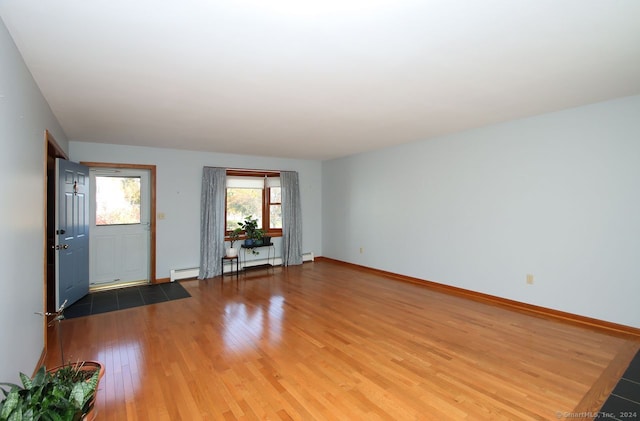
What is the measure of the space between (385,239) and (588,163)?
3.20 m

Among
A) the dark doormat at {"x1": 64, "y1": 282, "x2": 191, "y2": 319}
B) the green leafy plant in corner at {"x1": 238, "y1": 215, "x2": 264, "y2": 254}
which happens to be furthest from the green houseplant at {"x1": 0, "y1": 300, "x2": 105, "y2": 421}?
the green leafy plant in corner at {"x1": 238, "y1": 215, "x2": 264, "y2": 254}

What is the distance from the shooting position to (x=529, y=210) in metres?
3.96

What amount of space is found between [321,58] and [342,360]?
2.48 m

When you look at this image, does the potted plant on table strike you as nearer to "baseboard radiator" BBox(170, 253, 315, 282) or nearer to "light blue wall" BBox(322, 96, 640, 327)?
"baseboard radiator" BBox(170, 253, 315, 282)

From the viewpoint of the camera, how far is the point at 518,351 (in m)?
2.91

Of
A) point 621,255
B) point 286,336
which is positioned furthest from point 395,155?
point 286,336

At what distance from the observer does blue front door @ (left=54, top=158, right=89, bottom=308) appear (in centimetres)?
388

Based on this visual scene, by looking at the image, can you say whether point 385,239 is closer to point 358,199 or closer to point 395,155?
point 358,199

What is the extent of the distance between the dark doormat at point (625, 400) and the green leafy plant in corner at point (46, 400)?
303 centimetres

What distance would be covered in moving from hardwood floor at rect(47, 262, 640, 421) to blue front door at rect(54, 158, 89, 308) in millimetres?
755

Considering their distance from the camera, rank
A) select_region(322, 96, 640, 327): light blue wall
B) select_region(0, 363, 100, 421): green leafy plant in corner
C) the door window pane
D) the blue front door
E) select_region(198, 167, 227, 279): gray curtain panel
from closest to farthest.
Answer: select_region(0, 363, 100, 421): green leafy plant in corner < select_region(322, 96, 640, 327): light blue wall < the blue front door < the door window pane < select_region(198, 167, 227, 279): gray curtain panel

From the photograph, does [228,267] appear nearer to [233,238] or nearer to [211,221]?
Result: [233,238]

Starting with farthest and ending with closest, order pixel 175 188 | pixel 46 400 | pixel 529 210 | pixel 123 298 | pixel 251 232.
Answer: pixel 251 232, pixel 175 188, pixel 123 298, pixel 529 210, pixel 46 400

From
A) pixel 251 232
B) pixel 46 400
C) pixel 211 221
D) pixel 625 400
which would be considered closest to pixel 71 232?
pixel 211 221
